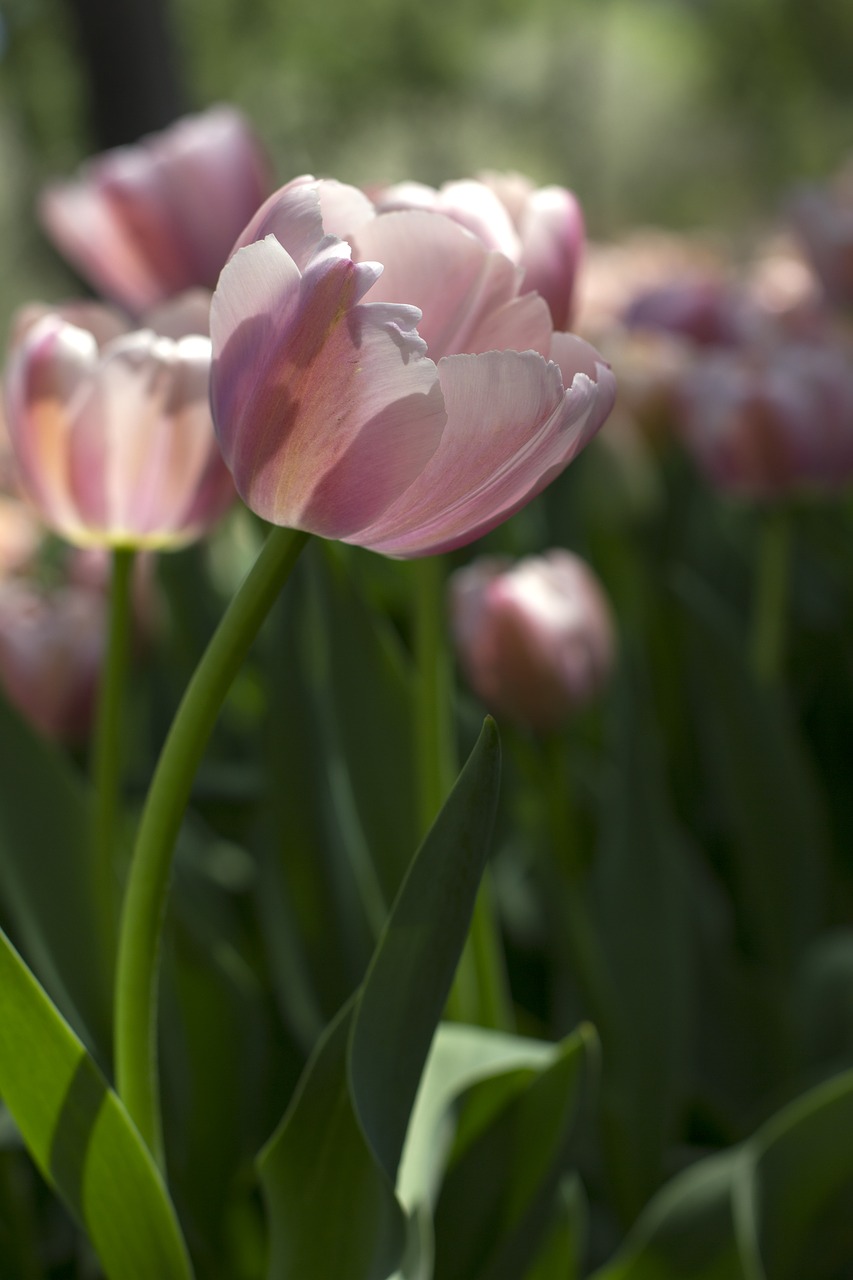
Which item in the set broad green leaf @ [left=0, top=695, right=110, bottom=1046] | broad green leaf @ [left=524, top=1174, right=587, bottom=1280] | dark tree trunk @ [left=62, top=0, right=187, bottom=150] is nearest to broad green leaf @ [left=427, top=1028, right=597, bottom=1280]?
broad green leaf @ [left=524, top=1174, right=587, bottom=1280]

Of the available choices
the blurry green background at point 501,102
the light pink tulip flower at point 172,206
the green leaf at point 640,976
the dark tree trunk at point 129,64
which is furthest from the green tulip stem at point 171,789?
the blurry green background at point 501,102

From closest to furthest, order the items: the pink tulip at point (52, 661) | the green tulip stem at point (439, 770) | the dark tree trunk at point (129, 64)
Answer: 1. the green tulip stem at point (439, 770)
2. the pink tulip at point (52, 661)
3. the dark tree trunk at point (129, 64)

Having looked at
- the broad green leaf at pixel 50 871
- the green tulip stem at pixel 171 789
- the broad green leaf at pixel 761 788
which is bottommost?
the broad green leaf at pixel 761 788

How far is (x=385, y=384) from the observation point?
30cm

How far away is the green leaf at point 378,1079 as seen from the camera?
1.15 feet

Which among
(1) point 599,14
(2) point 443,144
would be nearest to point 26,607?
(2) point 443,144

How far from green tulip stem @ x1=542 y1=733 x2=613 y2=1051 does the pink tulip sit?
0.25m

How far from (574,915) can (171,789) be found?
0.39 m

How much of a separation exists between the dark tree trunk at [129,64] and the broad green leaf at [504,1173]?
10.4 feet

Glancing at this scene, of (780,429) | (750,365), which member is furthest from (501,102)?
(780,429)

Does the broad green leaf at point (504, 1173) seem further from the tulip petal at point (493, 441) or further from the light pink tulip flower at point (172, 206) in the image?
the light pink tulip flower at point (172, 206)

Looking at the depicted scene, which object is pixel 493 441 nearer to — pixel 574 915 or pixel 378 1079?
pixel 378 1079

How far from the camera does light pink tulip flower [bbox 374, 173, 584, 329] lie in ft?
1.22

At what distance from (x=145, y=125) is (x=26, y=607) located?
9.71 ft
